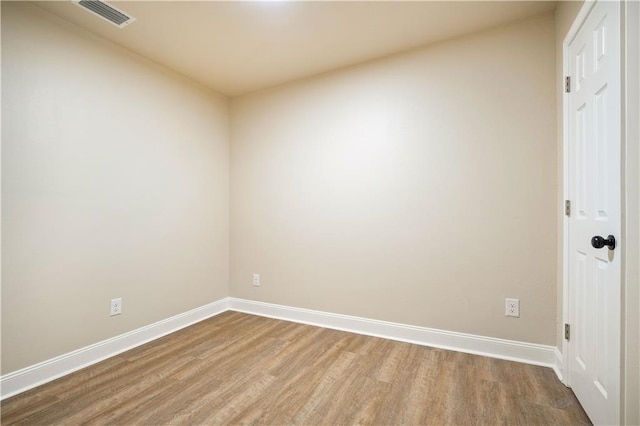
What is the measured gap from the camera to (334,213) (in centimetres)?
285

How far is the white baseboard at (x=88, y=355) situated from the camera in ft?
5.94

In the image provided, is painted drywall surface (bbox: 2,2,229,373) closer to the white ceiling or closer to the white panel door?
the white ceiling

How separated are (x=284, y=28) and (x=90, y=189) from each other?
74.8 inches

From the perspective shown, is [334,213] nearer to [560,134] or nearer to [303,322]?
[303,322]

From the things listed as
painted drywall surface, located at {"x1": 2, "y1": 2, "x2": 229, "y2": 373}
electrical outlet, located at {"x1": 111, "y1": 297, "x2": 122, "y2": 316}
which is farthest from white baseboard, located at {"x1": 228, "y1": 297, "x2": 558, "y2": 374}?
electrical outlet, located at {"x1": 111, "y1": 297, "x2": 122, "y2": 316}

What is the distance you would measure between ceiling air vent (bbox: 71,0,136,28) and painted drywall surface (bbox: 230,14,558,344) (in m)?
1.39

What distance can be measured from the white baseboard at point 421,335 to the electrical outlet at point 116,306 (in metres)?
1.27

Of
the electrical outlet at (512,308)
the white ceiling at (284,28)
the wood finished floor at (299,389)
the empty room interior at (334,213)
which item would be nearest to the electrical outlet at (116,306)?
the empty room interior at (334,213)

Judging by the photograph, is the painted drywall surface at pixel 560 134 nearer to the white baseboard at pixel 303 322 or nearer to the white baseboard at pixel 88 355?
the white baseboard at pixel 303 322

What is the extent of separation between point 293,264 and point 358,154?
1304 millimetres

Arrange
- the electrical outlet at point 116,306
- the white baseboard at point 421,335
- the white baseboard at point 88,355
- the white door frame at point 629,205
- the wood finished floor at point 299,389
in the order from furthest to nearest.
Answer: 1. the electrical outlet at point 116,306
2. the white baseboard at point 421,335
3. the white baseboard at point 88,355
4. the wood finished floor at point 299,389
5. the white door frame at point 629,205

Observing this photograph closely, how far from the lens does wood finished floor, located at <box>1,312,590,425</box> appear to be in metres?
1.58

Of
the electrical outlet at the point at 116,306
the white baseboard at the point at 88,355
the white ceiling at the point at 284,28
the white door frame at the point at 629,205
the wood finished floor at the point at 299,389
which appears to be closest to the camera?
the white door frame at the point at 629,205

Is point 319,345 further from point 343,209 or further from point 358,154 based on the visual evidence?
point 358,154
